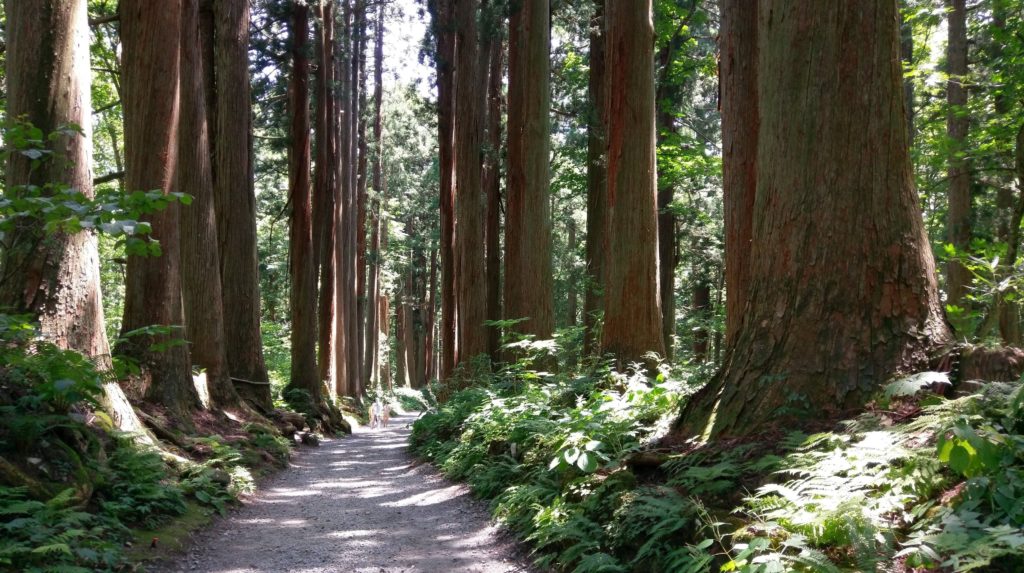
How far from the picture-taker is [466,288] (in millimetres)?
16188

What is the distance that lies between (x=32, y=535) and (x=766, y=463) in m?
4.20

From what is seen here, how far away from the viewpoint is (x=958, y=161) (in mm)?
11711

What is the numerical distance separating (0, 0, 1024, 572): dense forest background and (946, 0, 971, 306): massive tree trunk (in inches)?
3.1

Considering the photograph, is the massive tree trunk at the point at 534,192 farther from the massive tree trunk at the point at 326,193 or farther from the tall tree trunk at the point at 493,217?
the massive tree trunk at the point at 326,193

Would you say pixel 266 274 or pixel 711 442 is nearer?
pixel 711 442

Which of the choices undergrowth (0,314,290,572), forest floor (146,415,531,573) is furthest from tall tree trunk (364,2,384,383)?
undergrowth (0,314,290,572)

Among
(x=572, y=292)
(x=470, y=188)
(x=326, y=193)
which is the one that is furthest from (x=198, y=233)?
(x=572, y=292)

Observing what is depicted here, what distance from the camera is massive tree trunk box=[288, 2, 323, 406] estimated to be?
18.0 meters

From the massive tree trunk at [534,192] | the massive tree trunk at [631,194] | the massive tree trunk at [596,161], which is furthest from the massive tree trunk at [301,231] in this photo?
the massive tree trunk at [631,194]

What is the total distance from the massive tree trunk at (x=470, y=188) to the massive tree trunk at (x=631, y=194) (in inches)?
278

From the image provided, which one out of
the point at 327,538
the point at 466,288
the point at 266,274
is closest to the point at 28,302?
the point at 327,538

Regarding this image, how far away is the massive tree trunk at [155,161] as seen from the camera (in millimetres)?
8867

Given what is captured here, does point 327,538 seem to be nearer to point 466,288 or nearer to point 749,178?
point 749,178

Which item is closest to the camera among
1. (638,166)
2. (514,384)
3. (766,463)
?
(766,463)
